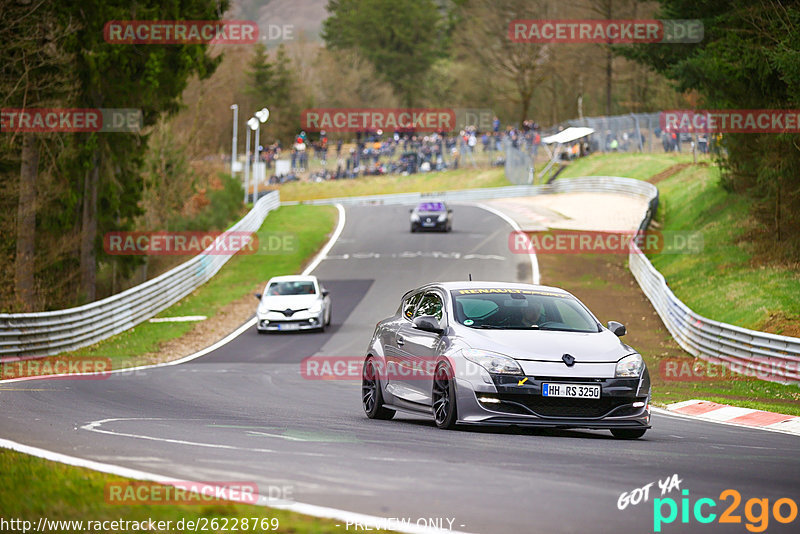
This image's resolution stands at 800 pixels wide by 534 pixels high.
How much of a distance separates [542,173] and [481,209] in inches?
553

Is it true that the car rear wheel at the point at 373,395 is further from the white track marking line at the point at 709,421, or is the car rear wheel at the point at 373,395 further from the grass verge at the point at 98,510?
the grass verge at the point at 98,510

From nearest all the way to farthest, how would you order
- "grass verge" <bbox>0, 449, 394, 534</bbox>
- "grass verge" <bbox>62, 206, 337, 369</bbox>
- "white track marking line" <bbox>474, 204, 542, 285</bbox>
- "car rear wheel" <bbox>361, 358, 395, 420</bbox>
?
"grass verge" <bbox>0, 449, 394, 534</bbox>
"car rear wheel" <bbox>361, 358, 395, 420</bbox>
"grass verge" <bbox>62, 206, 337, 369</bbox>
"white track marking line" <bbox>474, 204, 542, 285</bbox>

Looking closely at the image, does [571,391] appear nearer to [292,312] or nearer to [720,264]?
[292,312]

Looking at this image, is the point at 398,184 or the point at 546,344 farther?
the point at 398,184

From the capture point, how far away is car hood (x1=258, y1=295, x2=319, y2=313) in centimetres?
3077

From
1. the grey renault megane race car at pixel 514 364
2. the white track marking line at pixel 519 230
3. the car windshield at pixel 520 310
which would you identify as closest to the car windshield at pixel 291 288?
the white track marking line at pixel 519 230

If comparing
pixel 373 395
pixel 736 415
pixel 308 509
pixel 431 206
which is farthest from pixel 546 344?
pixel 431 206

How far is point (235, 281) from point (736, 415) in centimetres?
2941

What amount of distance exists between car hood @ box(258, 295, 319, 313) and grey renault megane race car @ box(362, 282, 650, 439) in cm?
1875

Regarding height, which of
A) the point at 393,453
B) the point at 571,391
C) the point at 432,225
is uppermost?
the point at 432,225

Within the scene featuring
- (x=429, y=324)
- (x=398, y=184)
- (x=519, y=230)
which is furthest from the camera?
(x=398, y=184)

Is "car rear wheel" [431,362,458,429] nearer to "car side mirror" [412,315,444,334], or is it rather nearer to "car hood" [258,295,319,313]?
"car side mirror" [412,315,444,334]

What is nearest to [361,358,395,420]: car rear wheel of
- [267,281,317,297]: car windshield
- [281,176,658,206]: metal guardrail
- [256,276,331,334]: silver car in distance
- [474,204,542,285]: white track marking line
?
[256,276,331,334]: silver car in distance

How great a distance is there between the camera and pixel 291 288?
3183 cm
